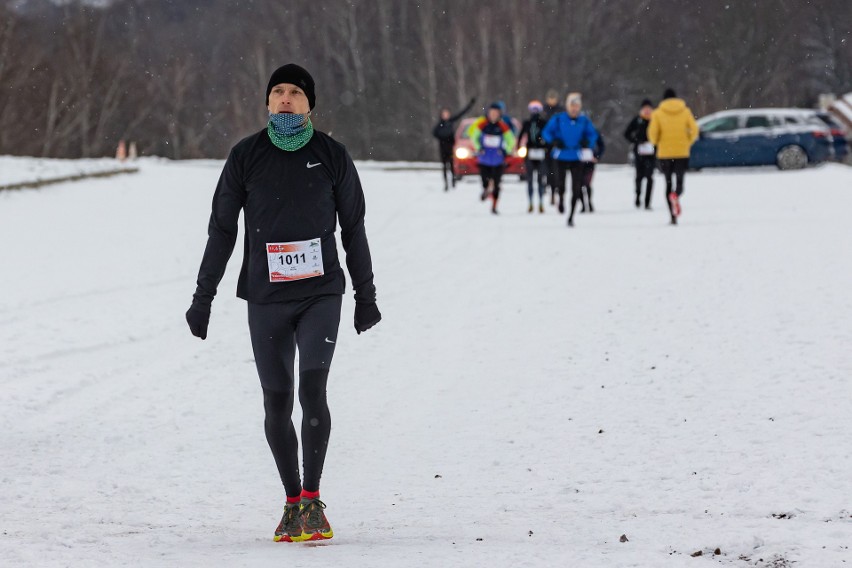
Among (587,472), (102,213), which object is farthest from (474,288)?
(102,213)

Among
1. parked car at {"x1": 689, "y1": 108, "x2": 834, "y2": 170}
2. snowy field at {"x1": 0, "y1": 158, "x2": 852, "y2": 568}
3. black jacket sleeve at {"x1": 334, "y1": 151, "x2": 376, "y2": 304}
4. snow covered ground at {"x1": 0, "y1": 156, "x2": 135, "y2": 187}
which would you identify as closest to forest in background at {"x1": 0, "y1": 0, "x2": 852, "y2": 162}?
parked car at {"x1": 689, "y1": 108, "x2": 834, "y2": 170}

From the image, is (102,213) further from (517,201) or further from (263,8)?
(263,8)

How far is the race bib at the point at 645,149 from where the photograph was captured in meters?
20.0

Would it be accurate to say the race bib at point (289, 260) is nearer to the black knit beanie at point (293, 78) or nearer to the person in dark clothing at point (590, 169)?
the black knit beanie at point (293, 78)

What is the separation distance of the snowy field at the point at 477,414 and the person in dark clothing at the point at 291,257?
42cm

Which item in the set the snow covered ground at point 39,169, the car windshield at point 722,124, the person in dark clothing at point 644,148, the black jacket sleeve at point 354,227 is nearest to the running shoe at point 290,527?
the black jacket sleeve at point 354,227

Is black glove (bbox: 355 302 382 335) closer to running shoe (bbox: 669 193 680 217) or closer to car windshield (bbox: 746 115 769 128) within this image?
running shoe (bbox: 669 193 680 217)

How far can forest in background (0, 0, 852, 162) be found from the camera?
6338 cm

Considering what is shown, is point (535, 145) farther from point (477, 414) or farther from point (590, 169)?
point (477, 414)

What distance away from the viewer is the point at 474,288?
1257 centimetres

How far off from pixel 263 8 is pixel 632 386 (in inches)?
3076

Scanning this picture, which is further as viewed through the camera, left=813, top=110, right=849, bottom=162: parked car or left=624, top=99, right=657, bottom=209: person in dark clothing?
left=813, top=110, right=849, bottom=162: parked car

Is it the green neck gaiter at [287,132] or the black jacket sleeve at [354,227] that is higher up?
the green neck gaiter at [287,132]

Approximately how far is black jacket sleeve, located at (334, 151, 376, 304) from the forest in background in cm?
5176
